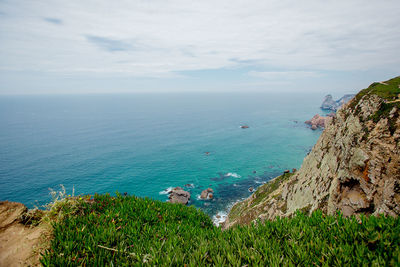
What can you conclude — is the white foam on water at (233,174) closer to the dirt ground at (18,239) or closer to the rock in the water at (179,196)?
the rock in the water at (179,196)

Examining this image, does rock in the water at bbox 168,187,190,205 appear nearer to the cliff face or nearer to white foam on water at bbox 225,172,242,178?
white foam on water at bbox 225,172,242,178

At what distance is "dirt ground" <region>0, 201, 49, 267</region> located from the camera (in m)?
6.00

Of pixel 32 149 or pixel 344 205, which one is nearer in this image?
pixel 344 205

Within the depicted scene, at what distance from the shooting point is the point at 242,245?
630 cm

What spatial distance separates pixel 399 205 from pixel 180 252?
34.7 ft

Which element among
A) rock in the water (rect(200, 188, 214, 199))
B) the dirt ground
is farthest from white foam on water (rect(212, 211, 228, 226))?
the dirt ground

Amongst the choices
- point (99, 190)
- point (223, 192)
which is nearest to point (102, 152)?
point (99, 190)

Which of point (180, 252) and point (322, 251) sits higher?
point (322, 251)

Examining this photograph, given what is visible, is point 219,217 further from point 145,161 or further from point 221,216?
point 145,161

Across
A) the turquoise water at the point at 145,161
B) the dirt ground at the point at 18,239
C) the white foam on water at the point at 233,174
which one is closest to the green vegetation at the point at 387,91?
the dirt ground at the point at 18,239

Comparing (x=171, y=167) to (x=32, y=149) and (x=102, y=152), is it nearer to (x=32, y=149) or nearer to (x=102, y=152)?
(x=102, y=152)

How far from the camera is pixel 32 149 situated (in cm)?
8950

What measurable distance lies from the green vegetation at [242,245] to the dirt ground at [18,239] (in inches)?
17.7

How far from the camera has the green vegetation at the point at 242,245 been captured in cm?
518
